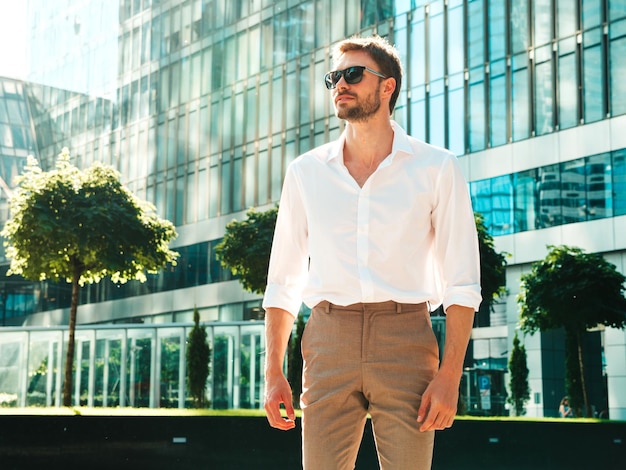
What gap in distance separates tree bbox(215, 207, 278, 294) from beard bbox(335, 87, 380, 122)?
915 inches

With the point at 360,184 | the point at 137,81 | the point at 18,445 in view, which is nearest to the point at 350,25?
the point at 137,81

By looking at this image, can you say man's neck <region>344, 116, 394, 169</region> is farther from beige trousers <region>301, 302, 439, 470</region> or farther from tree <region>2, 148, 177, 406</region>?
tree <region>2, 148, 177, 406</region>

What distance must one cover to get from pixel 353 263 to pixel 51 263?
19118 millimetres

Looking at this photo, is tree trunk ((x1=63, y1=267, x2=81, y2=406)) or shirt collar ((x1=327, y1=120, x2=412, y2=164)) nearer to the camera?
shirt collar ((x1=327, y1=120, x2=412, y2=164))

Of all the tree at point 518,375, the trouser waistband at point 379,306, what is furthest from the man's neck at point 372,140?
the tree at point 518,375

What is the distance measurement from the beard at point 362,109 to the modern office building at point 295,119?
26863 mm

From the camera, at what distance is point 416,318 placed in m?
2.98

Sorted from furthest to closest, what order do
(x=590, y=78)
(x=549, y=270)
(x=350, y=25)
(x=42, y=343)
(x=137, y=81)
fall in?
1. (x=137, y=81)
2. (x=350, y=25)
3. (x=42, y=343)
4. (x=590, y=78)
5. (x=549, y=270)

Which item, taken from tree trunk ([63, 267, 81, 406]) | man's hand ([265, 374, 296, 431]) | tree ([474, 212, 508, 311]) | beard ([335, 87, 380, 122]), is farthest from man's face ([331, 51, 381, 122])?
tree ([474, 212, 508, 311])

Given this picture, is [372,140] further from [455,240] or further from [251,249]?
[251,249]

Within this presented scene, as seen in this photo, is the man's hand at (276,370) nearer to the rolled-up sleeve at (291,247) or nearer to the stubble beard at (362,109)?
the rolled-up sleeve at (291,247)

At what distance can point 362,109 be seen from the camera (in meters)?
3.11

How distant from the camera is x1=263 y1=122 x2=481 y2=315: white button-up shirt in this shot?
2967mm

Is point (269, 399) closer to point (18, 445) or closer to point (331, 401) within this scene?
point (331, 401)
